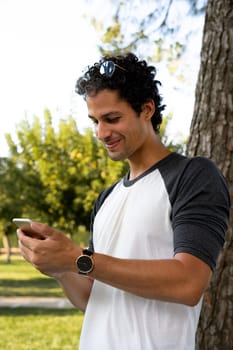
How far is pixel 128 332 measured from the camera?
1801 millimetres

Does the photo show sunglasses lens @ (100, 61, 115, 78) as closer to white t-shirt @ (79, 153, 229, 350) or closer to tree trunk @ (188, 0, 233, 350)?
white t-shirt @ (79, 153, 229, 350)

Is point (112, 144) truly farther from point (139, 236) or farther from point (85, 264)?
point (85, 264)

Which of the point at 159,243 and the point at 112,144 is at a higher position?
the point at 112,144

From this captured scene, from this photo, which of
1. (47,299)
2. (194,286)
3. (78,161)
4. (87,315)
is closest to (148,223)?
(194,286)

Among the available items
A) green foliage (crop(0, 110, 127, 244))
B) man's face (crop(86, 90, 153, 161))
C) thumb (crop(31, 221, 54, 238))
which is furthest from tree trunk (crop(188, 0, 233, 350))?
green foliage (crop(0, 110, 127, 244))

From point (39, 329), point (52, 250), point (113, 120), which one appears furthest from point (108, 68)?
point (39, 329)

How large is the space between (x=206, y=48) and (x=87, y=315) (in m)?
2.58

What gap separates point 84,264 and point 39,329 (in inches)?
340

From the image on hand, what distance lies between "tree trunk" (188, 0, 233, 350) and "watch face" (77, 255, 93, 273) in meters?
2.26

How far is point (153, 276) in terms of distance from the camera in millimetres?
1658

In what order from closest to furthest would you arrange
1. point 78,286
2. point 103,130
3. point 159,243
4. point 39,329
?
point 159,243 < point 103,130 < point 78,286 < point 39,329

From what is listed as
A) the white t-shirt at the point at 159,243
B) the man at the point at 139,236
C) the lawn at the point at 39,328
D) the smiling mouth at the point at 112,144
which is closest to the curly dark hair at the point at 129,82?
the man at the point at 139,236

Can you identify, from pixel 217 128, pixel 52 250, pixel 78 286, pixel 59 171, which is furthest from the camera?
pixel 59 171

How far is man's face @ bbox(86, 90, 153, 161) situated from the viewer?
6.26ft
